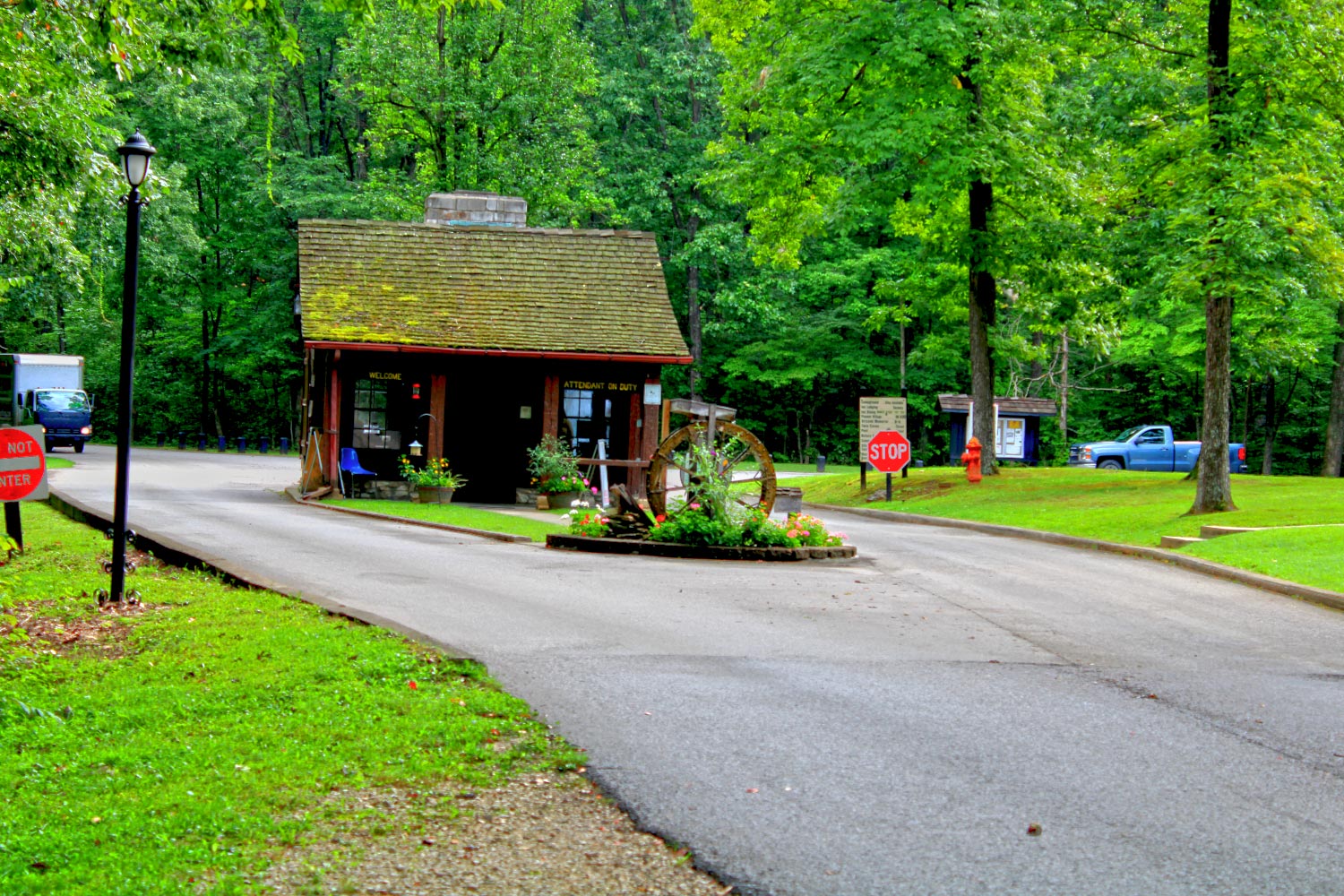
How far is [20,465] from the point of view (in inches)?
566

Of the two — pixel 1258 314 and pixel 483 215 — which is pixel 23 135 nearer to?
pixel 483 215

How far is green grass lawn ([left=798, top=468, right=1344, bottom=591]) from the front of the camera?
17.8 metres

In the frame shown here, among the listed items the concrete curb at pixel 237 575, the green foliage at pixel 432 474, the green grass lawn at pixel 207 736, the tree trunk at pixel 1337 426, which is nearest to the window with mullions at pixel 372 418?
the green foliage at pixel 432 474

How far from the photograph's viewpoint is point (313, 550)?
1608cm

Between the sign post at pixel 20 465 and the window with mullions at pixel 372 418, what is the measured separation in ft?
46.0

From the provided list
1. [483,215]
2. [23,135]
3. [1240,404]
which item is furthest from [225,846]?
[1240,404]

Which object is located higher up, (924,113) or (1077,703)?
(924,113)

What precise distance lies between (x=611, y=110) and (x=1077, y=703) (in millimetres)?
46871

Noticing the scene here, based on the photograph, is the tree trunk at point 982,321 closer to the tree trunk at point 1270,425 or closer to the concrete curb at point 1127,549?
the concrete curb at point 1127,549

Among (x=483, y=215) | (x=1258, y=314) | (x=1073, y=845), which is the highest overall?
(x=483, y=215)

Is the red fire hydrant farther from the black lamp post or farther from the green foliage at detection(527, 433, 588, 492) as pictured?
the black lamp post

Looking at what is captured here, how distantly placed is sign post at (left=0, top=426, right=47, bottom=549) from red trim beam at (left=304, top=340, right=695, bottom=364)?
40.3 ft

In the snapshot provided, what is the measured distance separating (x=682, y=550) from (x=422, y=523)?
19.7 ft

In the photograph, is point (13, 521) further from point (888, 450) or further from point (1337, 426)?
point (1337, 426)
